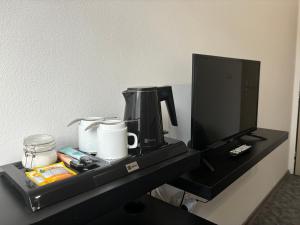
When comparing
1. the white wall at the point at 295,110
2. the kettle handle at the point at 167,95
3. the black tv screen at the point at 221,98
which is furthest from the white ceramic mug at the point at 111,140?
the white wall at the point at 295,110

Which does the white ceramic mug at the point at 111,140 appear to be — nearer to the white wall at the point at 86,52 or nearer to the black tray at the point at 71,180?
the black tray at the point at 71,180

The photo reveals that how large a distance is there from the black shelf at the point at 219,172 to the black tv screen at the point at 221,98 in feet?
0.30

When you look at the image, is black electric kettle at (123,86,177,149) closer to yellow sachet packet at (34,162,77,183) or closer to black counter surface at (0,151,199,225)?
black counter surface at (0,151,199,225)

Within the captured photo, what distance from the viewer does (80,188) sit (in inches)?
23.2

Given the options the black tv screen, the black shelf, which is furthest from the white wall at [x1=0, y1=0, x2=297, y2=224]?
the black shelf

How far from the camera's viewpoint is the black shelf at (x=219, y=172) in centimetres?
91

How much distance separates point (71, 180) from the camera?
0.58 metres

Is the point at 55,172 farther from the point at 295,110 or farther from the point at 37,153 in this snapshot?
the point at 295,110

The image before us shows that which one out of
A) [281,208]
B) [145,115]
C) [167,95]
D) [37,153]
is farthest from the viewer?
[281,208]

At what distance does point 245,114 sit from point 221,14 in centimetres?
68

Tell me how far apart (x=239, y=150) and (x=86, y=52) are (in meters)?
0.92

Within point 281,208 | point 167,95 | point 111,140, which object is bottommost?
point 281,208

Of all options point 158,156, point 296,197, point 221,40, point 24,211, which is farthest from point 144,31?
point 296,197

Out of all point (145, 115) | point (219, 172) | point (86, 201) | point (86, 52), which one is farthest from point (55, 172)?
point (219, 172)
